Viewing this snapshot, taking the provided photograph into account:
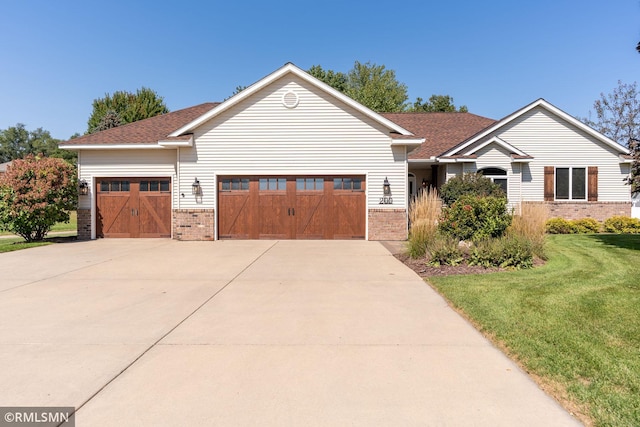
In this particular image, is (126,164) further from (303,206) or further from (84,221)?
(303,206)

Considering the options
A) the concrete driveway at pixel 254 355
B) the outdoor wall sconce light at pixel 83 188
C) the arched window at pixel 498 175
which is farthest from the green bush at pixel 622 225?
the outdoor wall sconce light at pixel 83 188

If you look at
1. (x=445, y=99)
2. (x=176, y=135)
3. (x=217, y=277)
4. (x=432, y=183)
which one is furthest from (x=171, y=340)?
(x=445, y=99)

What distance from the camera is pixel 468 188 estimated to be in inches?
579

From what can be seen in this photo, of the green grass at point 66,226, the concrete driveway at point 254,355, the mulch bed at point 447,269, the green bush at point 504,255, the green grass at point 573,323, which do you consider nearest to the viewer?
the concrete driveway at point 254,355

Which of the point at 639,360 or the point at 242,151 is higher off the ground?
the point at 242,151

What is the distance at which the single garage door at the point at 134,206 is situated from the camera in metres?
14.9

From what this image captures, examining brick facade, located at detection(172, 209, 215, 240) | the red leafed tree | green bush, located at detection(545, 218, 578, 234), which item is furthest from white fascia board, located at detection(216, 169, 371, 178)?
green bush, located at detection(545, 218, 578, 234)

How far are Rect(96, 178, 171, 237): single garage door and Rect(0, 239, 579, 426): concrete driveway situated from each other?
290 inches

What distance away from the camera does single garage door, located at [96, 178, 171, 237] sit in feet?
48.8

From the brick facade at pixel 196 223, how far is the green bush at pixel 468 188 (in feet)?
30.2

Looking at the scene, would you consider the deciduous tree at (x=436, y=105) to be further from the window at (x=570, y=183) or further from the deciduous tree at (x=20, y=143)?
the deciduous tree at (x=20, y=143)

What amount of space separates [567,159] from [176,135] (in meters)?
16.8

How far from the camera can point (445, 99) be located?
145 ft

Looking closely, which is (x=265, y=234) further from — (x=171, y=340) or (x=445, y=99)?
(x=445, y=99)
